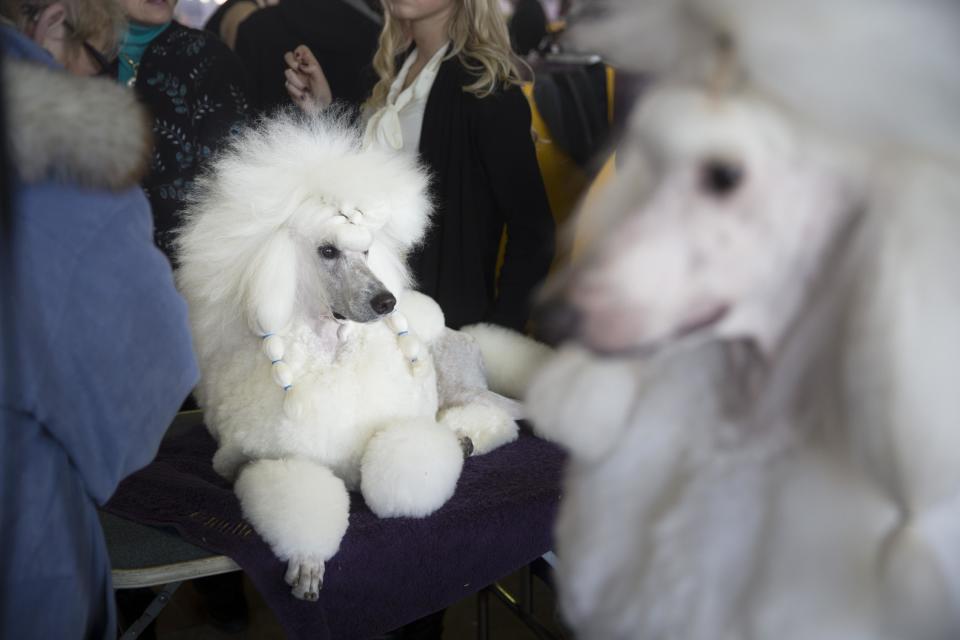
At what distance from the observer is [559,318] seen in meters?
0.40

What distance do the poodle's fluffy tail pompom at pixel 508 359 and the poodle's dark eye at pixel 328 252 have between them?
1.39 feet

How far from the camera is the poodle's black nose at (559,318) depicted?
401mm

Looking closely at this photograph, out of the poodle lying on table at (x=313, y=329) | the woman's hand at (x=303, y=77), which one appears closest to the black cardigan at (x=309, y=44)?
the woman's hand at (x=303, y=77)

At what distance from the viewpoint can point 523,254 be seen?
1.55 metres

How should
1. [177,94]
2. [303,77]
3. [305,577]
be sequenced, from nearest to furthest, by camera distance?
1. [305,577]
2. [177,94]
3. [303,77]

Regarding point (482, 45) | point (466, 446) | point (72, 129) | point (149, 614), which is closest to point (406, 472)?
point (466, 446)

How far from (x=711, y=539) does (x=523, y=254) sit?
3.65 ft

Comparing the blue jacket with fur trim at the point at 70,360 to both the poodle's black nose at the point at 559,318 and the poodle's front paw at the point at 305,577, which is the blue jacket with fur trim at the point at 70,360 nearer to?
the poodle's front paw at the point at 305,577

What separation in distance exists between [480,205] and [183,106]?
0.55m

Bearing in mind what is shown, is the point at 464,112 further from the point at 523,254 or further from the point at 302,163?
the point at 302,163

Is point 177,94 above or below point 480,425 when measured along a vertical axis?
above

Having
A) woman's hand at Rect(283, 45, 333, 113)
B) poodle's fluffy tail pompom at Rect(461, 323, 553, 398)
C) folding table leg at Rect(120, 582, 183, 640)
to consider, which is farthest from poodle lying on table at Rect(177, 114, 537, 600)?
woman's hand at Rect(283, 45, 333, 113)

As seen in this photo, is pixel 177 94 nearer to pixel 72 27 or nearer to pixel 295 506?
pixel 72 27

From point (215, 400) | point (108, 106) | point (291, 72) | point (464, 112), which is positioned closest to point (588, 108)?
point (464, 112)
